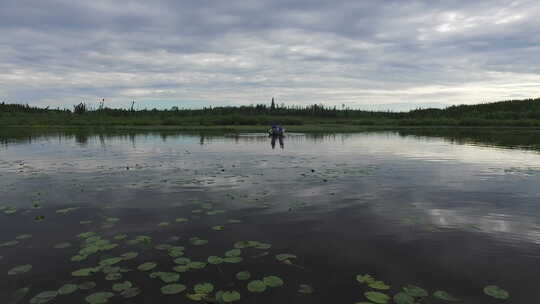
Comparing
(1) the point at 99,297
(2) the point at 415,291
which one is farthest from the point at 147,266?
(2) the point at 415,291

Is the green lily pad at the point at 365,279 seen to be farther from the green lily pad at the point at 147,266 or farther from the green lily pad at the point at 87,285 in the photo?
the green lily pad at the point at 87,285

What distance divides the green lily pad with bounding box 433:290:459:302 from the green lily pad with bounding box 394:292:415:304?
1.59ft

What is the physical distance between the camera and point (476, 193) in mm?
14438

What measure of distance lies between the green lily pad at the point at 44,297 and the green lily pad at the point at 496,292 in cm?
763

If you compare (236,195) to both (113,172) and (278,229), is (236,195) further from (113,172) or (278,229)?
(113,172)

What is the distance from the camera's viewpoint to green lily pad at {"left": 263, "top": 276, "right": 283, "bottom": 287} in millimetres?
6550

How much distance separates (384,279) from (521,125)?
11987cm

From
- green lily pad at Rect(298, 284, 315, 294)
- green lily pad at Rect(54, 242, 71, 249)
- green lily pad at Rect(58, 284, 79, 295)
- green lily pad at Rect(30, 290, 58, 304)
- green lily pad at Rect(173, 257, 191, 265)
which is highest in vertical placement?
green lily pad at Rect(54, 242, 71, 249)

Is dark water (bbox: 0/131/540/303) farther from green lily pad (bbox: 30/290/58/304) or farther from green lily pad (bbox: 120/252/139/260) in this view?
green lily pad (bbox: 120/252/139/260)

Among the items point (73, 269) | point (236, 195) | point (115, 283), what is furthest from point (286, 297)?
point (236, 195)

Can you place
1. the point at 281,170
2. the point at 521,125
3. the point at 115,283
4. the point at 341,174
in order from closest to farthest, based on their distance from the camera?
the point at 115,283
the point at 341,174
the point at 281,170
the point at 521,125

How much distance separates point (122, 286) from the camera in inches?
254

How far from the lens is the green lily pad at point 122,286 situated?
20.9ft

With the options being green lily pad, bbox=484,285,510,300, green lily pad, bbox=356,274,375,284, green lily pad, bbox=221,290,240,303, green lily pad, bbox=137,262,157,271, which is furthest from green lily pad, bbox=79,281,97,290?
green lily pad, bbox=484,285,510,300
